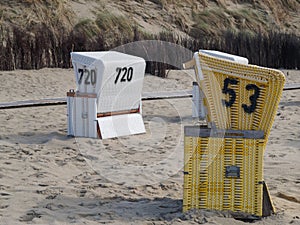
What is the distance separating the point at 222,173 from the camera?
4.54 m

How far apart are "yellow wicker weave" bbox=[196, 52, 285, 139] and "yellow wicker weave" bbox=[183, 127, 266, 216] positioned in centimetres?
13

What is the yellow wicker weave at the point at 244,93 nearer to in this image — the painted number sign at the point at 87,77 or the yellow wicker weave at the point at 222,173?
the yellow wicker weave at the point at 222,173

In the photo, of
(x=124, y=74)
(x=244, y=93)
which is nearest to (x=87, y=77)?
(x=124, y=74)

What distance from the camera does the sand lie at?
4.59m

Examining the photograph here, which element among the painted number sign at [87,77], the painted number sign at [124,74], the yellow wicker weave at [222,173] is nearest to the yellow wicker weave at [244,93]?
the yellow wicker weave at [222,173]

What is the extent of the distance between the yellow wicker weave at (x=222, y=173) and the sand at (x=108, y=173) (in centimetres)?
12

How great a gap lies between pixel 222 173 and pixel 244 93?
2.02ft

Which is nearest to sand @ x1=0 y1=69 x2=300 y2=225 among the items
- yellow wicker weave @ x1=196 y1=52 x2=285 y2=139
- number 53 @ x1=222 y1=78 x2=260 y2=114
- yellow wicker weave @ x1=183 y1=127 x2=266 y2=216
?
yellow wicker weave @ x1=183 y1=127 x2=266 y2=216

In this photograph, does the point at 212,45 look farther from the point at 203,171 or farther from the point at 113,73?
the point at 203,171

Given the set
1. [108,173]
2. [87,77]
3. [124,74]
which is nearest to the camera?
[108,173]

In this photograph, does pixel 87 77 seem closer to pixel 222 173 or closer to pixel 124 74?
pixel 124 74

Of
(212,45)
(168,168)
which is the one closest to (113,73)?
(168,168)

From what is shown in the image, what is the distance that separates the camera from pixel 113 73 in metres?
7.87

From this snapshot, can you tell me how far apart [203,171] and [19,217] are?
139 centimetres
